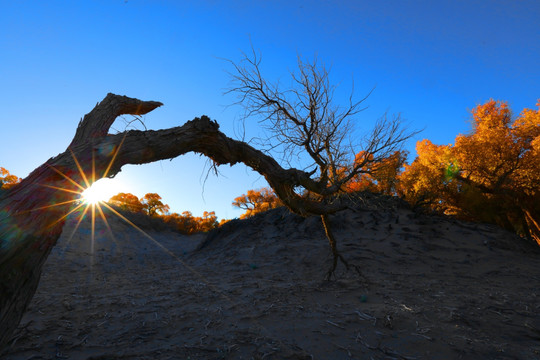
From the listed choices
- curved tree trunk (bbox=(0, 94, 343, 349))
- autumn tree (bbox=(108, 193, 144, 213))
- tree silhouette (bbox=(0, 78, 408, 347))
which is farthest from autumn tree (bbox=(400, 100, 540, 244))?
autumn tree (bbox=(108, 193, 144, 213))

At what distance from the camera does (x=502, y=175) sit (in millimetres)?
12320

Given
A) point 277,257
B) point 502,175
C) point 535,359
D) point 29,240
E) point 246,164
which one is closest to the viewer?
point 29,240

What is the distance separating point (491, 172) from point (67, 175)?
51.1 ft

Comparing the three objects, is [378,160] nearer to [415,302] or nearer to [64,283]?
[415,302]

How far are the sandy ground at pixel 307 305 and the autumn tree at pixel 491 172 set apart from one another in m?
4.03

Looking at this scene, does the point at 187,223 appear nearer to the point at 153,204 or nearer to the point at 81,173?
the point at 153,204

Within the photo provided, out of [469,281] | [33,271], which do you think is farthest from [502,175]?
[33,271]

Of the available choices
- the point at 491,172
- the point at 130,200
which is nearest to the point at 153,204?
the point at 130,200

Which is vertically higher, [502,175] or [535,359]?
[502,175]

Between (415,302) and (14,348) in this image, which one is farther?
(415,302)

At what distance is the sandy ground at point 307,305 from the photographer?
273 cm

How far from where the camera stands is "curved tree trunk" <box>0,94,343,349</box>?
6.64ft

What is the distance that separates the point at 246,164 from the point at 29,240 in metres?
2.84

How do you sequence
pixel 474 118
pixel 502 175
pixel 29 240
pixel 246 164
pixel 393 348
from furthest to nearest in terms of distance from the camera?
1. pixel 474 118
2. pixel 502 175
3. pixel 246 164
4. pixel 393 348
5. pixel 29 240
